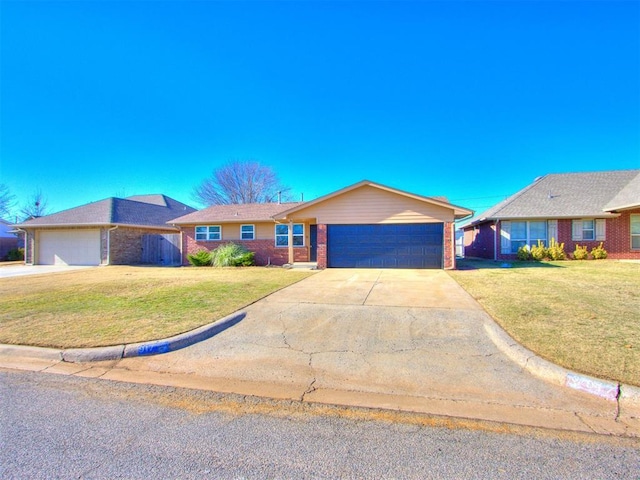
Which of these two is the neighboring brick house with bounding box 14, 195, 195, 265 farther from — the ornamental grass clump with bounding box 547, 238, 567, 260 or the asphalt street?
the ornamental grass clump with bounding box 547, 238, 567, 260

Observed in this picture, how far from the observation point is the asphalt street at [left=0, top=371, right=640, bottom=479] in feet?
7.45

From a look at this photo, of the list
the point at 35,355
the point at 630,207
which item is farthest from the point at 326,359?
the point at 630,207

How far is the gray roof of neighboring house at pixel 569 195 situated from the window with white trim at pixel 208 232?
16045 millimetres

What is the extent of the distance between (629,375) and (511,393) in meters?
1.34

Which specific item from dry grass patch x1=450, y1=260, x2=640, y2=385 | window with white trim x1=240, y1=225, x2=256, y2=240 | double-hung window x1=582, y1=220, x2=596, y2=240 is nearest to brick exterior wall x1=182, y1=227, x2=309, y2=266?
window with white trim x1=240, y1=225, x2=256, y2=240

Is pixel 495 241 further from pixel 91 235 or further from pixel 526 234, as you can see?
pixel 91 235

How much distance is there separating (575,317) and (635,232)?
1676 centimetres

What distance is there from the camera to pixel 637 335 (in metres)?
4.71

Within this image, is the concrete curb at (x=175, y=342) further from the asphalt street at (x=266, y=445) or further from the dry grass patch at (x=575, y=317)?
the dry grass patch at (x=575, y=317)

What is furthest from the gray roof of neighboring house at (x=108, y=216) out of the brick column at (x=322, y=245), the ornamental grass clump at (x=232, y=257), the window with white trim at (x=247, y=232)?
the brick column at (x=322, y=245)

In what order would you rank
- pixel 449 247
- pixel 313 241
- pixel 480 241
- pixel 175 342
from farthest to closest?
pixel 480 241
pixel 313 241
pixel 449 247
pixel 175 342

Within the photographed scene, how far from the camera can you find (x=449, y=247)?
Answer: 46.3ft

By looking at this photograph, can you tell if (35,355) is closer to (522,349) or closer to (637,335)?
(522,349)

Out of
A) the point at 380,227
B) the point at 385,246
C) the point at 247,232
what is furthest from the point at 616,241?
the point at 247,232
